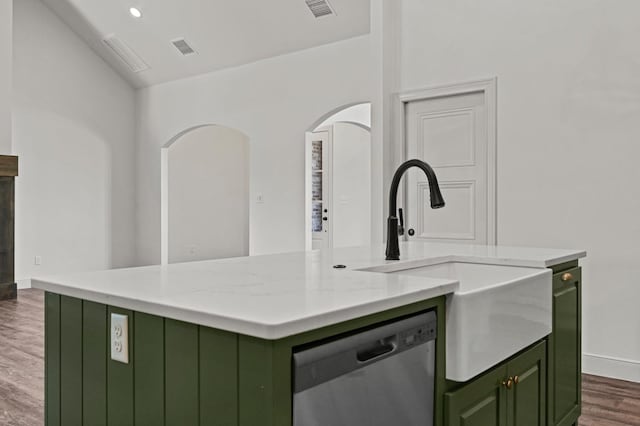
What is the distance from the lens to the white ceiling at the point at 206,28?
6008mm

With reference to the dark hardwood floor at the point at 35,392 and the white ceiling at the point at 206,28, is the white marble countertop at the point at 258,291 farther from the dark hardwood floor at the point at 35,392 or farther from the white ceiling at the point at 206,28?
the white ceiling at the point at 206,28

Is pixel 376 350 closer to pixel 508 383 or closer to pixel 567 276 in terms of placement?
pixel 508 383

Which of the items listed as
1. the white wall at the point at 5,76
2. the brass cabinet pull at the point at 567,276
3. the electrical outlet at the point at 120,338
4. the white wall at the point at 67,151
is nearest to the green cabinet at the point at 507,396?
the brass cabinet pull at the point at 567,276

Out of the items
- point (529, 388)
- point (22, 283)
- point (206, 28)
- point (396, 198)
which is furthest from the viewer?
point (22, 283)

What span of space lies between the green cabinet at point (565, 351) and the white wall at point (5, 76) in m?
6.01

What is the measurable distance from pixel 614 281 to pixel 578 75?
1.37 metres

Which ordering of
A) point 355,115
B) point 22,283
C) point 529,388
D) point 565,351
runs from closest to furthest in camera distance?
point 529,388, point 565,351, point 22,283, point 355,115

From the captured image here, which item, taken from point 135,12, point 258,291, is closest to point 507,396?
point 258,291

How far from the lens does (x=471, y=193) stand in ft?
14.0

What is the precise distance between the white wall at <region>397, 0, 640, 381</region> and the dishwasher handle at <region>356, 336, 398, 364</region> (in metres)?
2.88

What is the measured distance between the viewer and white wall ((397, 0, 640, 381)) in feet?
11.7

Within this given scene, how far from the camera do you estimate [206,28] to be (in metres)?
6.66

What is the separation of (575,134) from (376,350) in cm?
305

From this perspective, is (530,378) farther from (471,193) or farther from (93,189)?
(93,189)
